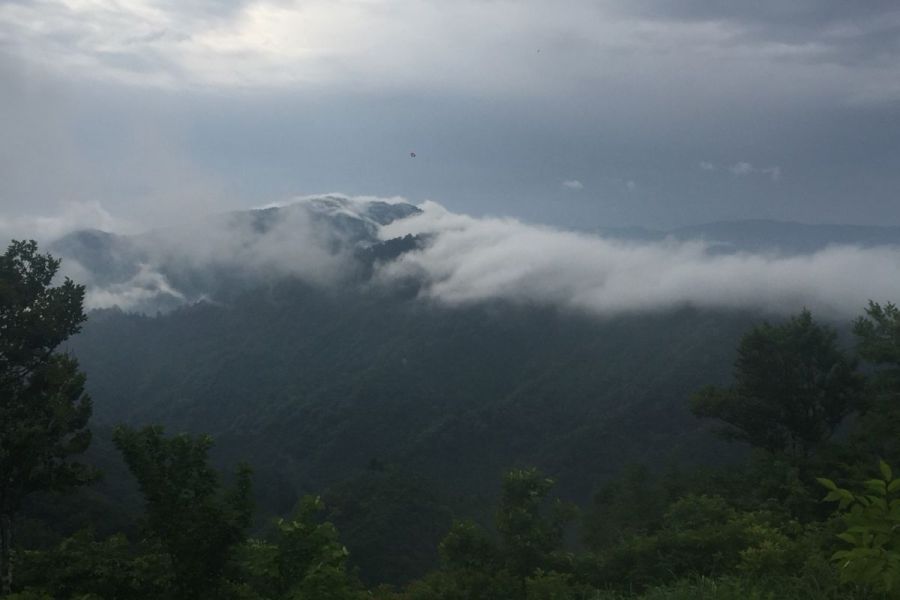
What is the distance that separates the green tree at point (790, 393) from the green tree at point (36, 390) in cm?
2443

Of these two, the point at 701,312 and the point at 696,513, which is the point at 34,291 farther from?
the point at 701,312

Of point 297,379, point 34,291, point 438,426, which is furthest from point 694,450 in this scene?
point 297,379

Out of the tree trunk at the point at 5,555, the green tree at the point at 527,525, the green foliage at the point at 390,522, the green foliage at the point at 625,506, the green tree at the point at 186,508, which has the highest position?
the green tree at the point at 186,508

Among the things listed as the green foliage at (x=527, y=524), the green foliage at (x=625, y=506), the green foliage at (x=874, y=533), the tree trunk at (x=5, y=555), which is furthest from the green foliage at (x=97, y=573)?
the green foliage at (x=625, y=506)

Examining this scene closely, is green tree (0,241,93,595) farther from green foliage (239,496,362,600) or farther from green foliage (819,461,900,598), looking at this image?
green foliage (819,461,900,598)

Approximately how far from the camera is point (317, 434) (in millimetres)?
135000

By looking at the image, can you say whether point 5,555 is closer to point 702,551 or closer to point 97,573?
point 97,573

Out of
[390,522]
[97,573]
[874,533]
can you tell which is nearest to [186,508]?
[97,573]

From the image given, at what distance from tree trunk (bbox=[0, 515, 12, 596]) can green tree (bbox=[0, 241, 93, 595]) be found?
0.02 m

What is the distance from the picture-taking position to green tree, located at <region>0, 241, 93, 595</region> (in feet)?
47.6

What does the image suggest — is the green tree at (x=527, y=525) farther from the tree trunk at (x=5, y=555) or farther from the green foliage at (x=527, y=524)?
the tree trunk at (x=5, y=555)

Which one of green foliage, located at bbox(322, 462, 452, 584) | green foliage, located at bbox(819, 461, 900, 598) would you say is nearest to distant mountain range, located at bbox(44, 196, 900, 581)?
green foliage, located at bbox(322, 462, 452, 584)

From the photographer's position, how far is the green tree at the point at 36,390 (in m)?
14.5

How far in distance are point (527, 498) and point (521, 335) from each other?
565 feet
